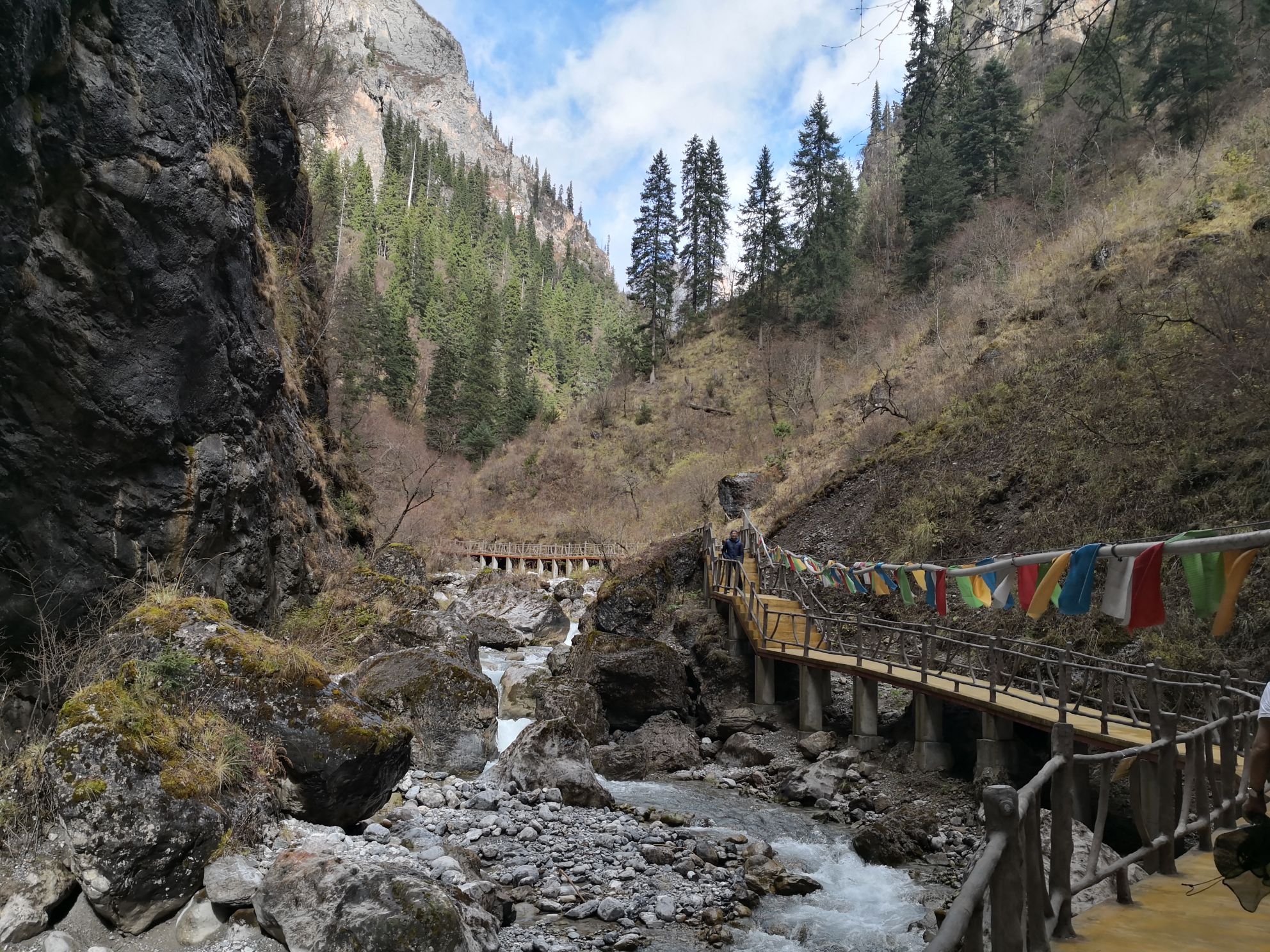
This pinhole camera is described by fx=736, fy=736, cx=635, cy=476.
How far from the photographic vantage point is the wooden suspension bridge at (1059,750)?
11.0 ft

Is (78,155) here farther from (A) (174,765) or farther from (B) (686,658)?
(B) (686,658)

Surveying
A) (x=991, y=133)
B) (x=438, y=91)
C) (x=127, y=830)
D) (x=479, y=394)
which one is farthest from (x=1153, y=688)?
(x=438, y=91)

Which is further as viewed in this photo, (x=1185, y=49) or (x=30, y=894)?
(x=1185, y=49)

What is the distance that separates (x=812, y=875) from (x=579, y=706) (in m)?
7.27

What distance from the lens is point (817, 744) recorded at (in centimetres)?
1413

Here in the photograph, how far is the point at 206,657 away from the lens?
26.7ft

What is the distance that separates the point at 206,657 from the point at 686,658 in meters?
11.9

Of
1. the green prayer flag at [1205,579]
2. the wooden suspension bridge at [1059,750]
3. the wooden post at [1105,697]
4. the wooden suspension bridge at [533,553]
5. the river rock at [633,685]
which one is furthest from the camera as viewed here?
the wooden suspension bridge at [533,553]

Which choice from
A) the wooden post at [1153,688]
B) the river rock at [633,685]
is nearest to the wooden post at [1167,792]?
the wooden post at [1153,688]

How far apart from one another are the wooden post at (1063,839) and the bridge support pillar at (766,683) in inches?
515

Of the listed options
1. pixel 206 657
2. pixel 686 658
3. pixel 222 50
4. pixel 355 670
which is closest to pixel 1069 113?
pixel 686 658

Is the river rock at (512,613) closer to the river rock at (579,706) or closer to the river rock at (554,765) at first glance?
the river rock at (579,706)

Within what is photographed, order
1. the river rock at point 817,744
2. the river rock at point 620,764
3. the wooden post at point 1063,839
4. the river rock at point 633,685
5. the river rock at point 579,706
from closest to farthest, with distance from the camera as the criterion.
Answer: the wooden post at point 1063,839 < the river rock at point 620,764 < the river rock at point 817,744 < the river rock at point 579,706 < the river rock at point 633,685

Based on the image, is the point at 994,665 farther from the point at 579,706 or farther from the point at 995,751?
the point at 579,706
